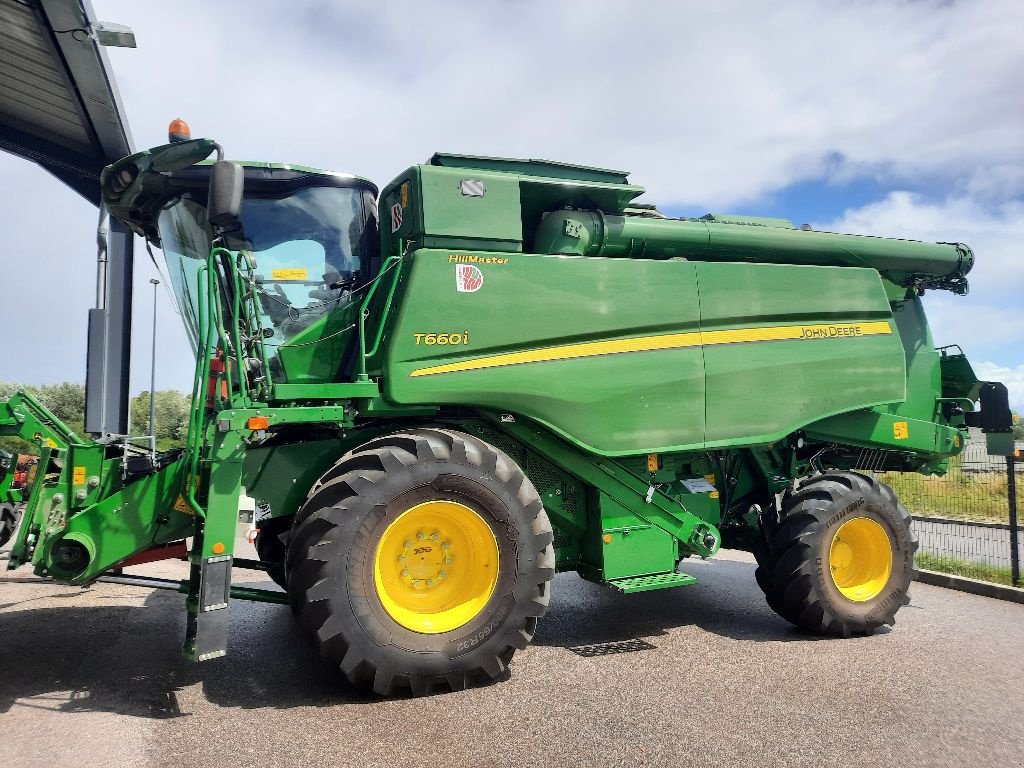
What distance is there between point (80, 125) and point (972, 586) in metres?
12.7

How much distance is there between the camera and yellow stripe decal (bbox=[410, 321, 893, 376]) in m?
4.73

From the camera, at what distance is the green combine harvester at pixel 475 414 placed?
417 centimetres

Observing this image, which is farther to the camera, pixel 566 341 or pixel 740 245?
pixel 740 245

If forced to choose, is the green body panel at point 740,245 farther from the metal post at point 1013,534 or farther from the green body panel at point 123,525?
the green body panel at point 123,525

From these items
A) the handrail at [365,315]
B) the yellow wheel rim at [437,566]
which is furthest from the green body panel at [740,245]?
the yellow wheel rim at [437,566]

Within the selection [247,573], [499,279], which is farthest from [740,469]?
[247,573]

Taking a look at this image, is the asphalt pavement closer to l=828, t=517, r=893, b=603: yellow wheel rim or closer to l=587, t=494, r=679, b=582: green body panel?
l=828, t=517, r=893, b=603: yellow wheel rim

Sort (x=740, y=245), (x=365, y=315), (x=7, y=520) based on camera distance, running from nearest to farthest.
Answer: (x=365, y=315) < (x=7, y=520) < (x=740, y=245)

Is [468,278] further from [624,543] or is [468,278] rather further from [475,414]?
[624,543]

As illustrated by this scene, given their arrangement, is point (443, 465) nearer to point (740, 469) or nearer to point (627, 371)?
point (627, 371)

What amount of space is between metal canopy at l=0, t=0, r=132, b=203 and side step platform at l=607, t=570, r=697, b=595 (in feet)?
26.0

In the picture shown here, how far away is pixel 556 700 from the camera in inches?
161

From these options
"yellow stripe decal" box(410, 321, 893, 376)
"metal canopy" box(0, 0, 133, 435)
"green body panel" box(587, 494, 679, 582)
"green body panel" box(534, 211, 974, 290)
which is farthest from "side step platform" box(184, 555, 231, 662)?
"metal canopy" box(0, 0, 133, 435)

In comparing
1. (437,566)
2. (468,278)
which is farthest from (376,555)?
(468,278)
